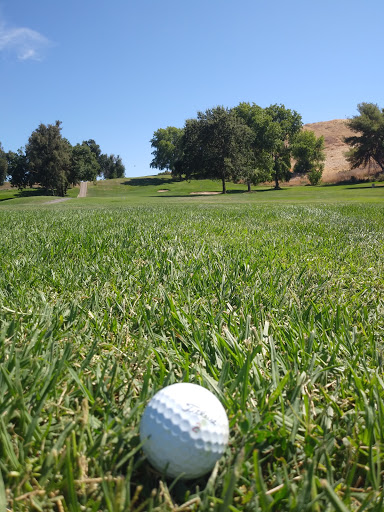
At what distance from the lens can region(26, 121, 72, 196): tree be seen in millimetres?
55750

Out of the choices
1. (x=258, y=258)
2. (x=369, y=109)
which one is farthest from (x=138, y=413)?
(x=369, y=109)

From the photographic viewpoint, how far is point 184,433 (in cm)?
106

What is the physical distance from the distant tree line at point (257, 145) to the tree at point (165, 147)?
26501mm

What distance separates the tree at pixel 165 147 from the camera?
266 ft

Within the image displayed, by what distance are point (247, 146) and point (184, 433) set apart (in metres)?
48.6

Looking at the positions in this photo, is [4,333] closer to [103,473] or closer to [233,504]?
[103,473]

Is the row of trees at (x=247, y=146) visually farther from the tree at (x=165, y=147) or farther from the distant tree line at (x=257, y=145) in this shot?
the tree at (x=165, y=147)

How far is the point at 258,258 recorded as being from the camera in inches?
145

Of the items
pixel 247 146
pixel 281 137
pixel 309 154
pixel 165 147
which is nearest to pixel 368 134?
pixel 309 154

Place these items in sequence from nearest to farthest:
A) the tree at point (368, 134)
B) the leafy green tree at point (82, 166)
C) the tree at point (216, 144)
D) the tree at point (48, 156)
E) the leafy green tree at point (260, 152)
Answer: the tree at point (216, 144), the leafy green tree at point (260, 152), the tree at point (368, 134), the tree at point (48, 156), the leafy green tree at point (82, 166)

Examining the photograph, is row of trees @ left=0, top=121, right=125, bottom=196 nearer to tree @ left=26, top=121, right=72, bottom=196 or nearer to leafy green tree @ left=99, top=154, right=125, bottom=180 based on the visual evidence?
tree @ left=26, top=121, right=72, bottom=196

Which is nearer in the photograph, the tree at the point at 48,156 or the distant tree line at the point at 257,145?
the distant tree line at the point at 257,145

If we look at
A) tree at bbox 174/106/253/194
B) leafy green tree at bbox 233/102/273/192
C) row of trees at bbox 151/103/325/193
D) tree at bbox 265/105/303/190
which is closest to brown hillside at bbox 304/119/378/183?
row of trees at bbox 151/103/325/193

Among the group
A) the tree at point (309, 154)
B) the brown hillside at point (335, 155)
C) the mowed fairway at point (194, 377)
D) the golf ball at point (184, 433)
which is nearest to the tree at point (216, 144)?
the tree at point (309, 154)
